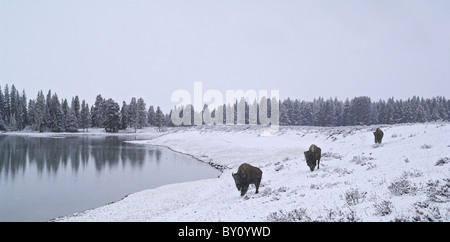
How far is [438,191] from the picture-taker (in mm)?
6836

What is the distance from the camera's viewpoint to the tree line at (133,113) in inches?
3418

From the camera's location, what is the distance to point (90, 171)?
86.4ft

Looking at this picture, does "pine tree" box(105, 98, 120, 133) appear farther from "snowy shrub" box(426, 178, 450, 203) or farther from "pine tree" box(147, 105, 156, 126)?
"snowy shrub" box(426, 178, 450, 203)

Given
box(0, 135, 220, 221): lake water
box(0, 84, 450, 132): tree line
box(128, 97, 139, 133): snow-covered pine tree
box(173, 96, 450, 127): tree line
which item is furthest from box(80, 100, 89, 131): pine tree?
box(0, 135, 220, 221): lake water

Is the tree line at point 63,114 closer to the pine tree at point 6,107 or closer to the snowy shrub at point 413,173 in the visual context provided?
the pine tree at point 6,107

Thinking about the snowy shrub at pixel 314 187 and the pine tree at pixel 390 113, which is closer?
the snowy shrub at pixel 314 187

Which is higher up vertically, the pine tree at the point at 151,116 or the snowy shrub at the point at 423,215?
the pine tree at the point at 151,116

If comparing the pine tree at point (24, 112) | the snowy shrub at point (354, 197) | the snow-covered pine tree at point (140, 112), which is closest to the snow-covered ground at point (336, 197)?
the snowy shrub at point (354, 197)

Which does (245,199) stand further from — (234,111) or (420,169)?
(234,111)

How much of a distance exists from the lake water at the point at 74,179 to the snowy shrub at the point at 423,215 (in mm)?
15480

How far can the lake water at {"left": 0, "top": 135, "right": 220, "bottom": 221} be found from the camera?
15383 mm

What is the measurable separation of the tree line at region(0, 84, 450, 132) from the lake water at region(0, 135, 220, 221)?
204 feet

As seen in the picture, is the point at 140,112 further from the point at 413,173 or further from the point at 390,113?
the point at 413,173

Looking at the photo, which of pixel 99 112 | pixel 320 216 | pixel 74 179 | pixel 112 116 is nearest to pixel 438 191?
pixel 320 216
